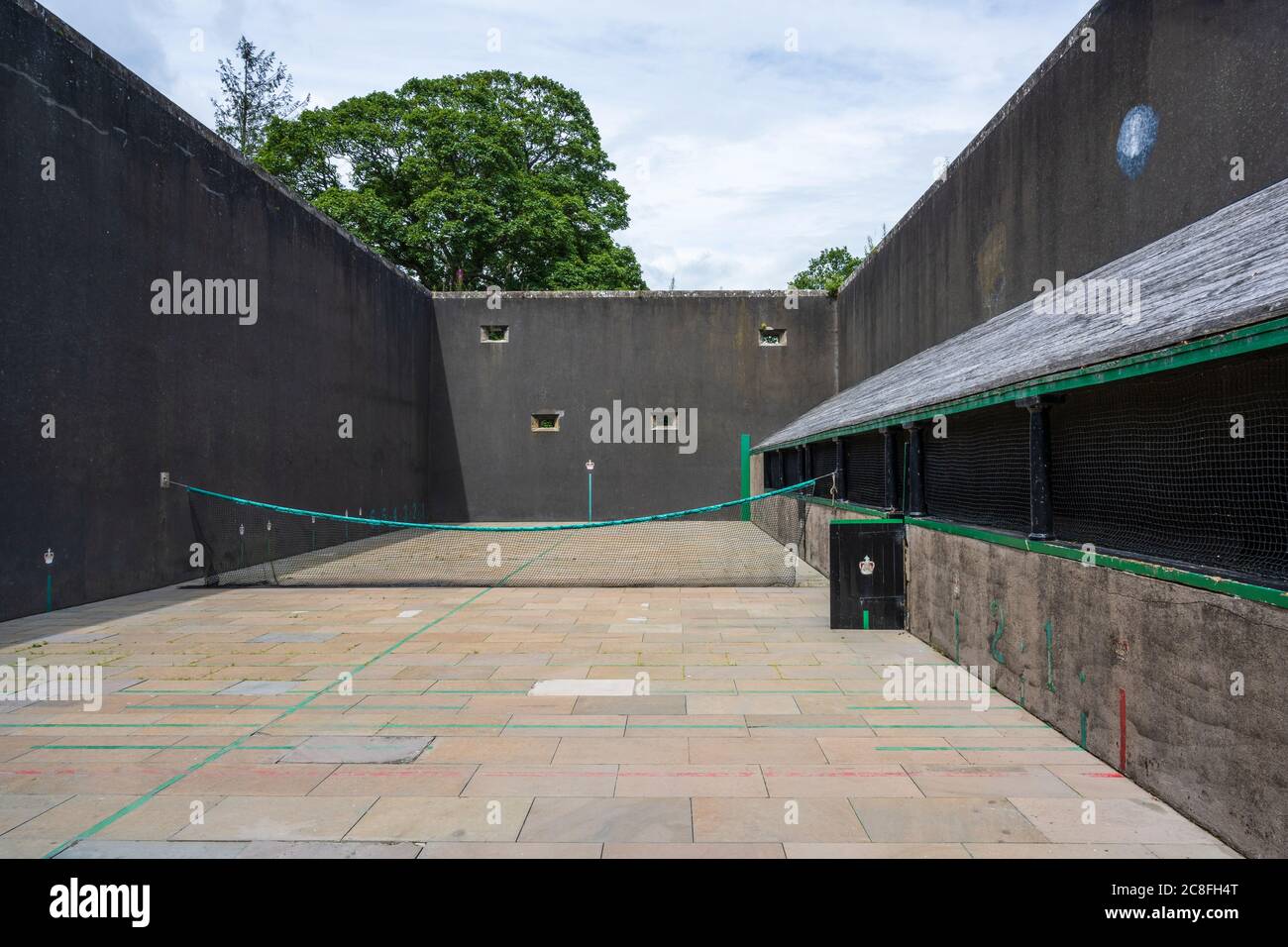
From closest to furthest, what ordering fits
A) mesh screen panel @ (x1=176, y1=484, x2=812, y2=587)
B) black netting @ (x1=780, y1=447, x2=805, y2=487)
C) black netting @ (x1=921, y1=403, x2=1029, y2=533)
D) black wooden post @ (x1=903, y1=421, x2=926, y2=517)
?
black netting @ (x1=921, y1=403, x2=1029, y2=533)
black wooden post @ (x1=903, y1=421, x2=926, y2=517)
mesh screen panel @ (x1=176, y1=484, x2=812, y2=587)
black netting @ (x1=780, y1=447, x2=805, y2=487)

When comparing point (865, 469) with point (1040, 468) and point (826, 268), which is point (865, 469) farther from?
point (826, 268)

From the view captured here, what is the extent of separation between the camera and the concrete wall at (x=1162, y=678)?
387cm

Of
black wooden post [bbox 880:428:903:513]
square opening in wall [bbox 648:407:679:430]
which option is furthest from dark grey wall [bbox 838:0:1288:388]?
square opening in wall [bbox 648:407:679:430]

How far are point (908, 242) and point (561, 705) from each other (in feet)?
49.7

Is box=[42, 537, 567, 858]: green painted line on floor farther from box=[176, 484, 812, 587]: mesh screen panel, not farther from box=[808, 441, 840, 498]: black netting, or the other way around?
box=[808, 441, 840, 498]: black netting

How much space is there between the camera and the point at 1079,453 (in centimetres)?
635

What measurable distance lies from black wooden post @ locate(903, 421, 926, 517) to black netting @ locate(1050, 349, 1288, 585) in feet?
9.90

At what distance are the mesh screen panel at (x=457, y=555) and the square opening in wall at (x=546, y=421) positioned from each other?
5349 millimetres

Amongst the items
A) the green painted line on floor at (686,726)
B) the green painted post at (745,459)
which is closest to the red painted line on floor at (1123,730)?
the green painted line on floor at (686,726)

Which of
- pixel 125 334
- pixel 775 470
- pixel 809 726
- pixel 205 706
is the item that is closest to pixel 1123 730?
pixel 809 726

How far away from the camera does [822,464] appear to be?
16812 millimetres

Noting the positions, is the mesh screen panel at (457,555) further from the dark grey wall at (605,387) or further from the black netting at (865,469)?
the dark grey wall at (605,387)

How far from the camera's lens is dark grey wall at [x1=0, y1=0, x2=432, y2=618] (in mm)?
10625

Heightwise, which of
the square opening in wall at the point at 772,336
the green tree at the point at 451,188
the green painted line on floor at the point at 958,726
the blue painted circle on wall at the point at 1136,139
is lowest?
the green painted line on floor at the point at 958,726
